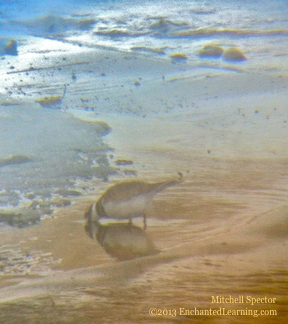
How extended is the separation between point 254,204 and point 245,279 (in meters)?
→ 0.97

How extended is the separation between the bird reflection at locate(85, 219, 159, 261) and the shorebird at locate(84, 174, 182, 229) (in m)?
0.06

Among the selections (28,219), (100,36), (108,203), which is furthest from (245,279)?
(100,36)

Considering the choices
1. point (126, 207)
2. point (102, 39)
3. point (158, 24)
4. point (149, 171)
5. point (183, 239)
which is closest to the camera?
point (183, 239)

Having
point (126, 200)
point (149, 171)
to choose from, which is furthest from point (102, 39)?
point (126, 200)

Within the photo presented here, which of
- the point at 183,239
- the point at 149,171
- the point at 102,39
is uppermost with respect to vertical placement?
the point at 102,39

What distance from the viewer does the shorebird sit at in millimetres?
2721

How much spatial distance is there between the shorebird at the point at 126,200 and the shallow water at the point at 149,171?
0.13m

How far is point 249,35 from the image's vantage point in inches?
350

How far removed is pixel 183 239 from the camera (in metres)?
2.62

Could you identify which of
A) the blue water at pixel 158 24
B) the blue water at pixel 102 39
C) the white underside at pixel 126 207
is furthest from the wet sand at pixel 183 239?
the blue water at pixel 158 24

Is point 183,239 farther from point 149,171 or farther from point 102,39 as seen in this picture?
point 102,39

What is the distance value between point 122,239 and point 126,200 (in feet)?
0.71

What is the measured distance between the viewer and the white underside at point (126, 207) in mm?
→ 2719

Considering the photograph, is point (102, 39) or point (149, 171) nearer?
point (149, 171)
